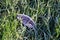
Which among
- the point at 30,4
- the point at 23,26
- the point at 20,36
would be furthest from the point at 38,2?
the point at 20,36

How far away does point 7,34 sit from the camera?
6.97 ft

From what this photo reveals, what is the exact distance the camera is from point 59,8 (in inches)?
97.3

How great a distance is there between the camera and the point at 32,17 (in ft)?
7.55

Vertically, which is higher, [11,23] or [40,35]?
[11,23]

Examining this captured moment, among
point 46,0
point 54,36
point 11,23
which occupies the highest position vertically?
point 46,0

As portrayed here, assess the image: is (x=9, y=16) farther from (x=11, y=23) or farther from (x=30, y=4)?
(x=30, y=4)

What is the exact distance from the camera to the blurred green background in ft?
7.16

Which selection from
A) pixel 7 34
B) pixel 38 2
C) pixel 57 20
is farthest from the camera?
pixel 38 2

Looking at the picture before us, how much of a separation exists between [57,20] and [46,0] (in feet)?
1.27

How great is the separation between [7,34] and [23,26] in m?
0.25

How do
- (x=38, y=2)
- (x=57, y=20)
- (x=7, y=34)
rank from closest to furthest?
(x=7, y=34) → (x=57, y=20) → (x=38, y=2)

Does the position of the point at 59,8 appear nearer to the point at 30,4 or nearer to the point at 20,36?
the point at 30,4

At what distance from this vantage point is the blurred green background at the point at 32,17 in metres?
2.18

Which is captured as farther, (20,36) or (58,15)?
(58,15)
